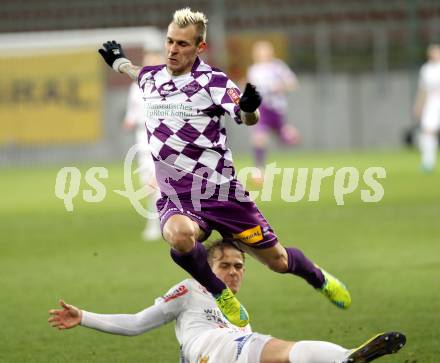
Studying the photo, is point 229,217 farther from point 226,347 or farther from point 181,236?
point 226,347

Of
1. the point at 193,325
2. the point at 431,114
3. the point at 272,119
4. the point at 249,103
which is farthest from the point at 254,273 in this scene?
the point at 431,114

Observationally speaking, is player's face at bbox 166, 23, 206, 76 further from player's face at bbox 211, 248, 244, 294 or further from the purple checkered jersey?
player's face at bbox 211, 248, 244, 294

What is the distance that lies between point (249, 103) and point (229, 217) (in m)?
0.86

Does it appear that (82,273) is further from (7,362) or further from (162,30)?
(162,30)

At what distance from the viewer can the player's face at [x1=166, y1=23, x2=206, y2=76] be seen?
656cm

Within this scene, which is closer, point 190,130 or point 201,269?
point 201,269

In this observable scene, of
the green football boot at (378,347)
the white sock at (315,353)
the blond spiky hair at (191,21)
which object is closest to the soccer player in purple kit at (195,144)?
the blond spiky hair at (191,21)

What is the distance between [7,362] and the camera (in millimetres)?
6645

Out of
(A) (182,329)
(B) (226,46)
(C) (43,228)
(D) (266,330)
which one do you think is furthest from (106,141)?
(A) (182,329)

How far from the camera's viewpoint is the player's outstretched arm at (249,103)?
19.9 ft

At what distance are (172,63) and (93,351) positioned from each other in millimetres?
1956

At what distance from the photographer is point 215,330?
5637 mm

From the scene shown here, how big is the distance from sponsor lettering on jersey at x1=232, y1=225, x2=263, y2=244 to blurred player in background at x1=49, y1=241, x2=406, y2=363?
294mm

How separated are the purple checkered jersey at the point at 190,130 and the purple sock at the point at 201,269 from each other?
0.50 metres
